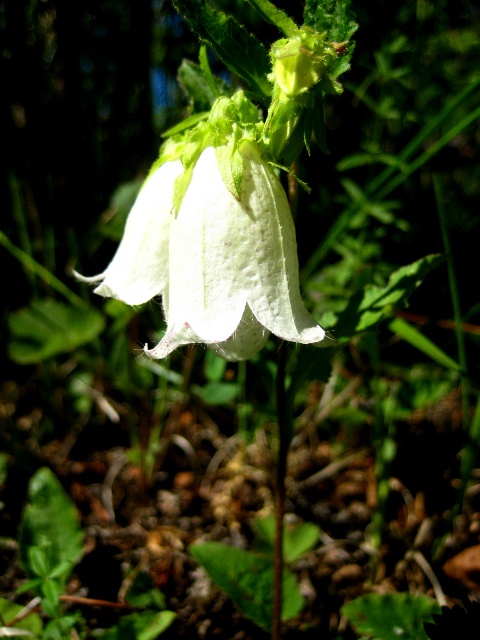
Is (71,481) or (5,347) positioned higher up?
(5,347)

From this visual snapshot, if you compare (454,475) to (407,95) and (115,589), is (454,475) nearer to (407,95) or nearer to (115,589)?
(115,589)

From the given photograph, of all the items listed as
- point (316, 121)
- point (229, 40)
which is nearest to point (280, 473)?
point (316, 121)

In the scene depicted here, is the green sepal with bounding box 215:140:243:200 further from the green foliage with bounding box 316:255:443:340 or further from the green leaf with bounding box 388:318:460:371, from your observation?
the green leaf with bounding box 388:318:460:371

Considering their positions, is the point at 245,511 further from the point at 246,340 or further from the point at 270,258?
the point at 270,258

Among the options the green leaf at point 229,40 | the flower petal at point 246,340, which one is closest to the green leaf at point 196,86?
the green leaf at point 229,40

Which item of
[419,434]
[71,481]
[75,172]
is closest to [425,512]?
[419,434]

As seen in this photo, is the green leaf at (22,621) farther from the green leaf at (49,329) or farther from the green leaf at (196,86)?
the green leaf at (196,86)
